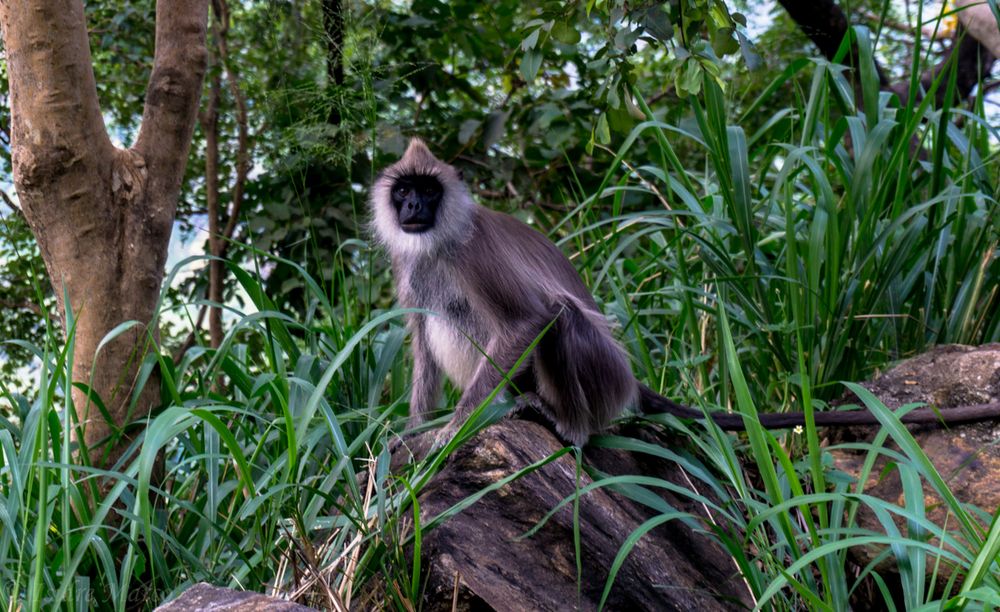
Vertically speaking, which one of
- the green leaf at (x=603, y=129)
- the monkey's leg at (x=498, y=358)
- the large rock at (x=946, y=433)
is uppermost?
the green leaf at (x=603, y=129)

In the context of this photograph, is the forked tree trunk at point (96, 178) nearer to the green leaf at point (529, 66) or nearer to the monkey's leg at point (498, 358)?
the monkey's leg at point (498, 358)

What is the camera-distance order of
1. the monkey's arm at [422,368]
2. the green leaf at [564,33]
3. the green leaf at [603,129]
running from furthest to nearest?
1. the monkey's arm at [422,368]
2. the green leaf at [603,129]
3. the green leaf at [564,33]

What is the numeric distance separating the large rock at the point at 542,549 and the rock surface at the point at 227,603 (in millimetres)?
414

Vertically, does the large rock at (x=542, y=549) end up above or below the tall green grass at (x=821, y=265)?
below

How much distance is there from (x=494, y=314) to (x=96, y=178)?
4.73 ft

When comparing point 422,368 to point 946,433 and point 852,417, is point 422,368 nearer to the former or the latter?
point 852,417

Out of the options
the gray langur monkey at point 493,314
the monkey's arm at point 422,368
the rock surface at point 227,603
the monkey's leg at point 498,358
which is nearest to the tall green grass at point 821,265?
the gray langur monkey at point 493,314

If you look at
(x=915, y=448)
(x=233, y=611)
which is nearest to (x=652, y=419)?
(x=915, y=448)

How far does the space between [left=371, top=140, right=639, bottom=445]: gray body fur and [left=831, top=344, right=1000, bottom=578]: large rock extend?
32.5 inches

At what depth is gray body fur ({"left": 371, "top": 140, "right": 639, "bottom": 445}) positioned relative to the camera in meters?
3.52

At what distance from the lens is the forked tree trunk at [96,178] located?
317 centimetres

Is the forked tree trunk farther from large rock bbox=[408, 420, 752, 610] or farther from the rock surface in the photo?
A: large rock bbox=[408, 420, 752, 610]

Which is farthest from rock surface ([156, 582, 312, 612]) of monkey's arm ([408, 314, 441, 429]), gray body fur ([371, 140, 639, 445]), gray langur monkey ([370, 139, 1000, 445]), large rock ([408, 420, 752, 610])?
monkey's arm ([408, 314, 441, 429])

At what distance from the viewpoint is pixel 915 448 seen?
2.48m
